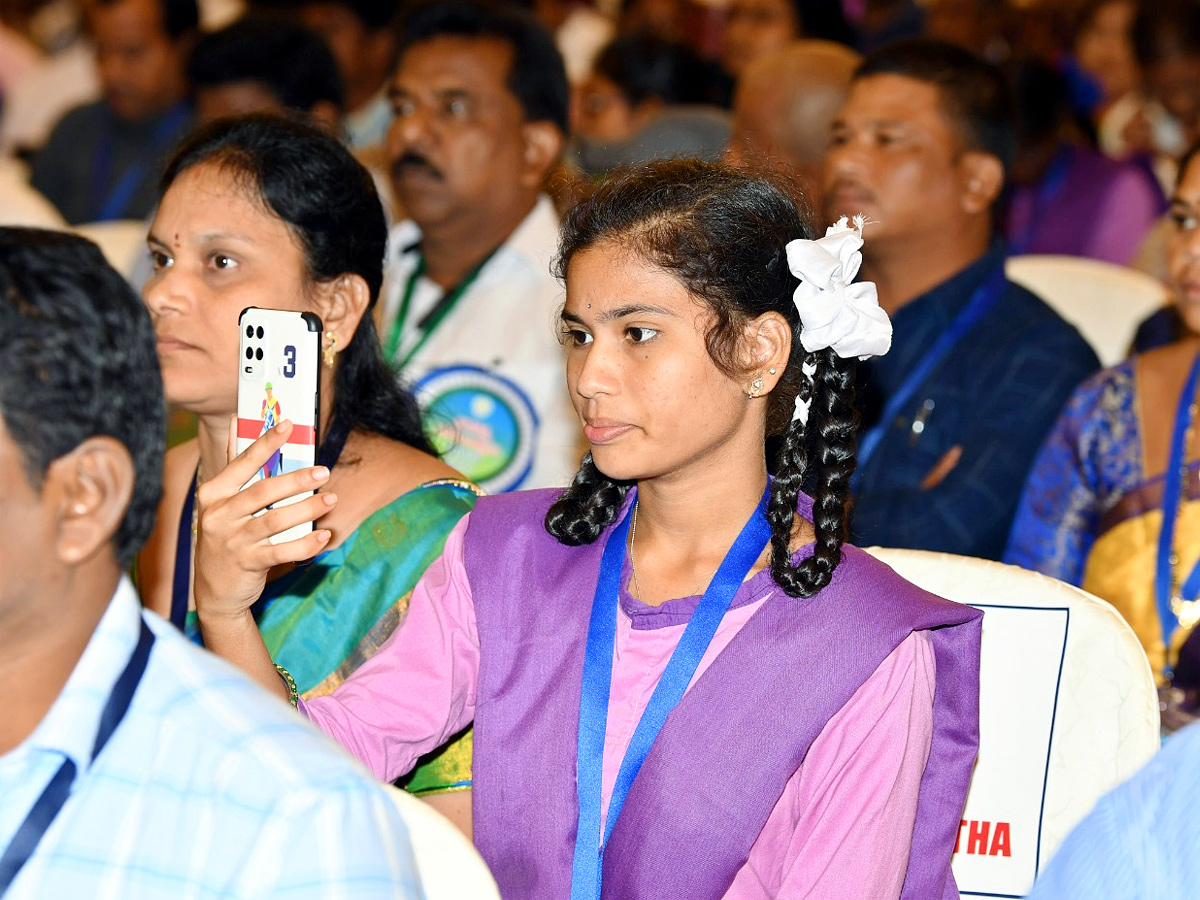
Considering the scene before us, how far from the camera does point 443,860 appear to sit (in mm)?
1219

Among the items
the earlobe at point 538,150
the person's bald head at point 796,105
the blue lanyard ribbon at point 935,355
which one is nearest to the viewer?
the blue lanyard ribbon at point 935,355

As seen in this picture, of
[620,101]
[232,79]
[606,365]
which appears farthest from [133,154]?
[606,365]

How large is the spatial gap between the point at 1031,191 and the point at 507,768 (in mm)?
3558

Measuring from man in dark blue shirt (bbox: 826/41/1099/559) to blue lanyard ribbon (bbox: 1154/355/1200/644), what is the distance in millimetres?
318

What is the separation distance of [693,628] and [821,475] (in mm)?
222

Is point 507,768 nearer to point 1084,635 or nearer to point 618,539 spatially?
point 618,539

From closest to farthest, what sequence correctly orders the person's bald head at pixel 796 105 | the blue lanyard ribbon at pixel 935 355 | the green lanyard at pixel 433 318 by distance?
the blue lanyard ribbon at pixel 935 355, the green lanyard at pixel 433 318, the person's bald head at pixel 796 105

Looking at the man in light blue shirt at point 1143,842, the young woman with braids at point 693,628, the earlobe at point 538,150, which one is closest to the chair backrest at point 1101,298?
the earlobe at point 538,150

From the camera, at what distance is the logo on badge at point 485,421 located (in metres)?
2.97

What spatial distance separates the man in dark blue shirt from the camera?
269 cm

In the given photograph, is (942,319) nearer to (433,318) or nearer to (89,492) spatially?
(433,318)

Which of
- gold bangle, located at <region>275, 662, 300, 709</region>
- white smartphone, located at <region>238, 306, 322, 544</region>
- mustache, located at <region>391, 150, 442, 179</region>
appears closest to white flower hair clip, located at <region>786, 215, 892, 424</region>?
white smartphone, located at <region>238, 306, 322, 544</region>

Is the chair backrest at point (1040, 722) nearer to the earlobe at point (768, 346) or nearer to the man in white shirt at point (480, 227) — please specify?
the earlobe at point (768, 346)

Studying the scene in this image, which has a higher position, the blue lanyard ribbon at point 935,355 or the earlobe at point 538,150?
the earlobe at point 538,150
